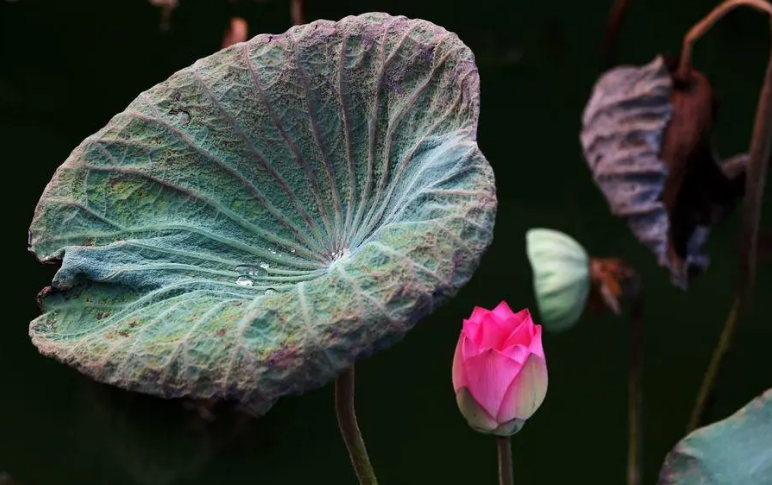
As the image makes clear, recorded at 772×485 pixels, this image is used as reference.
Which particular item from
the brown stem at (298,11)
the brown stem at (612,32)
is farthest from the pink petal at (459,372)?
the brown stem at (612,32)

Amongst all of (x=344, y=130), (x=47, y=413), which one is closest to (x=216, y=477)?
(x=47, y=413)

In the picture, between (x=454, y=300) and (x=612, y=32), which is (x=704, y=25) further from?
(x=454, y=300)

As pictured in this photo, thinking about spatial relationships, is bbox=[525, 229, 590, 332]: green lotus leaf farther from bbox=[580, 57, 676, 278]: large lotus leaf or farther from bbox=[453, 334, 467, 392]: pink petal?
bbox=[453, 334, 467, 392]: pink petal

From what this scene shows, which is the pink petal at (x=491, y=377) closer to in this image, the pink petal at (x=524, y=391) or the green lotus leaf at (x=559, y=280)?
the pink petal at (x=524, y=391)

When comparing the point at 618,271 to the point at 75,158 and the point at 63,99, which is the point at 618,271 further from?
the point at 63,99

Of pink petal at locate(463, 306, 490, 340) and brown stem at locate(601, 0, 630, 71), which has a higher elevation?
brown stem at locate(601, 0, 630, 71)

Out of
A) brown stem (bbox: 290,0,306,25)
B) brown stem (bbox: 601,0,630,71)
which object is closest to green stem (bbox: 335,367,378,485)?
brown stem (bbox: 290,0,306,25)

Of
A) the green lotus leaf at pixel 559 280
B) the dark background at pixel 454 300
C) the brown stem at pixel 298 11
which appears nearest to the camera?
the green lotus leaf at pixel 559 280
